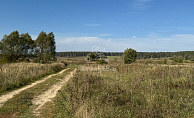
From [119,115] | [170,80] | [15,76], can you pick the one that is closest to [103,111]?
[119,115]

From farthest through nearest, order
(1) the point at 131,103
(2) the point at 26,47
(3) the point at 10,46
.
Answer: (2) the point at 26,47, (3) the point at 10,46, (1) the point at 131,103

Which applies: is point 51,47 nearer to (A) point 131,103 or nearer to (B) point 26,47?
(B) point 26,47

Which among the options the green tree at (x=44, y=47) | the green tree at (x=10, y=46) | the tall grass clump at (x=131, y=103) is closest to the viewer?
the tall grass clump at (x=131, y=103)

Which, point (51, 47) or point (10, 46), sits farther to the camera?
point (51, 47)

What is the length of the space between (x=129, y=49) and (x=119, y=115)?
59.8 m

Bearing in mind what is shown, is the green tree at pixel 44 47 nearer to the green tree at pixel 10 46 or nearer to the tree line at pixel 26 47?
the tree line at pixel 26 47

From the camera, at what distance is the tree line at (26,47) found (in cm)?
3002

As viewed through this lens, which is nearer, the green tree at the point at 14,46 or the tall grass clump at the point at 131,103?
the tall grass clump at the point at 131,103

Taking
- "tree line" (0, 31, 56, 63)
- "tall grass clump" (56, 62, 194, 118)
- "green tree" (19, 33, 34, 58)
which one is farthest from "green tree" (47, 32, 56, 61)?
"tall grass clump" (56, 62, 194, 118)

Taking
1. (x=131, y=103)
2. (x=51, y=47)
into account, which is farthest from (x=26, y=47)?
(x=131, y=103)

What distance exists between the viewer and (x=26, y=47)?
33.5 meters

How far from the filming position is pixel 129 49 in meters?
62.1

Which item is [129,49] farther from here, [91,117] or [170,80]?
[91,117]

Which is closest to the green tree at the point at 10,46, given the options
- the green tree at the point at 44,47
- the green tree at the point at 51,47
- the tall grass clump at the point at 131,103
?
the green tree at the point at 44,47
